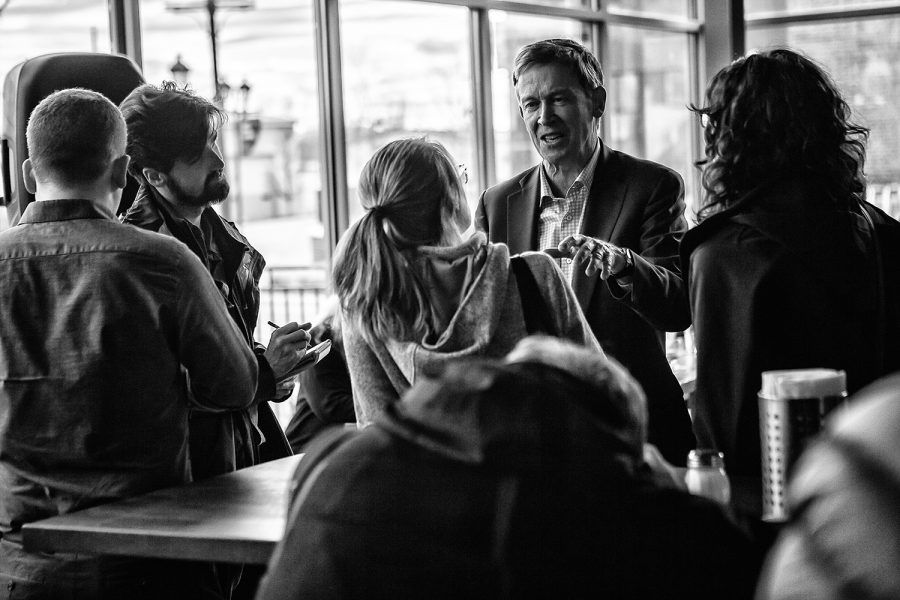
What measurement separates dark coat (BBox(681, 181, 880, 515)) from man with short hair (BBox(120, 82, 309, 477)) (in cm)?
93

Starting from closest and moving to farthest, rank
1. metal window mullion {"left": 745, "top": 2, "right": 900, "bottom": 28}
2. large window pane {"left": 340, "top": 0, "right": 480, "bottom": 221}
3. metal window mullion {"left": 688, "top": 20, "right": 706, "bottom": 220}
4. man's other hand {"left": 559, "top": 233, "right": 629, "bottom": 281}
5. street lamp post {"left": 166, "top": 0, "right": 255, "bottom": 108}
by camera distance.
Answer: man's other hand {"left": 559, "top": 233, "right": 629, "bottom": 281} < street lamp post {"left": 166, "top": 0, "right": 255, "bottom": 108} < large window pane {"left": 340, "top": 0, "right": 480, "bottom": 221} < metal window mullion {"left": 745, "top": 2, "right": 900, "bottom": 28} < metal window mullion {"left": 688, "top": 20, "right": 706, "bottom": 220}

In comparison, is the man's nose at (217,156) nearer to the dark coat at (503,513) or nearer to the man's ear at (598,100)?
the man's ear at (598,100)

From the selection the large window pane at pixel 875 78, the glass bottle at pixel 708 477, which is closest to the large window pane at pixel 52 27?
the glass bottle at pixel 708 477

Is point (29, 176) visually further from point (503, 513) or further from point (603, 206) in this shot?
point (503, 513)

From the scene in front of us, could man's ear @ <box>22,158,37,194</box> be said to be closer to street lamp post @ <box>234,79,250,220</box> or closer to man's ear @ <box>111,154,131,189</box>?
man's ear @ <box>111,154,131,189</box>

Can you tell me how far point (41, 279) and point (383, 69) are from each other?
13.2 feet

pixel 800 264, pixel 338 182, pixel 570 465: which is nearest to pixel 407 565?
pixel 570 465

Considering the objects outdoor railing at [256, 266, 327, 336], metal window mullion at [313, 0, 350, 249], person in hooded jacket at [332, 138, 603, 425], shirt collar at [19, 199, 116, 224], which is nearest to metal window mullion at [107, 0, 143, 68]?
metal window mullion at [313, 0, 350, 249]

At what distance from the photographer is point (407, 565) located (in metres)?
0.98

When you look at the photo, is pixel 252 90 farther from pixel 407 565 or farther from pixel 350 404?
pixel 407 565

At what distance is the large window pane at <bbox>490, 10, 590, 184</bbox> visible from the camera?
659 cm

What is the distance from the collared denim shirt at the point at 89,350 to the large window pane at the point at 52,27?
2.50 metres

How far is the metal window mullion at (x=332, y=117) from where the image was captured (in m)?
5.51

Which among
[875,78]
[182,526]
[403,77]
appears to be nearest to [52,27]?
[403,77]
